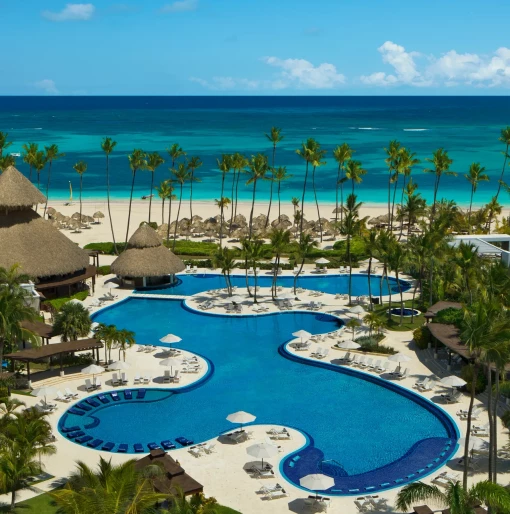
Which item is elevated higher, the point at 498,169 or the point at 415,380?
the point at 498,169

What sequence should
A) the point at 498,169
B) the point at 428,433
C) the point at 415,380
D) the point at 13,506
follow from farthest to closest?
the point at 498,169
the point at 415,380
the point at 428,433
the point at 13,506

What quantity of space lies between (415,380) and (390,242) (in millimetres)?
11452

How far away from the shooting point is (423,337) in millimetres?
41281

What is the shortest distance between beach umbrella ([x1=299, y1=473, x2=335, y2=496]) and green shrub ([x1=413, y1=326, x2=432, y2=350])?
1641 centimetres

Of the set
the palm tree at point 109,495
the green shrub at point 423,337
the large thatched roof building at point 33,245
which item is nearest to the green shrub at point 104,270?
the large thatched roof building at point 33,245

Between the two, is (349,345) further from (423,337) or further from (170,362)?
(170,362)

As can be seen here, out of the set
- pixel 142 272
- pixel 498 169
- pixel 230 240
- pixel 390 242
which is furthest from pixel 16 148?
pixel 390 242

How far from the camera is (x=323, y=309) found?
164ft

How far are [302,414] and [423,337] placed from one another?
10173mm

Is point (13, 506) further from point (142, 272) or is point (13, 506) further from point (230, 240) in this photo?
point (230, 240)

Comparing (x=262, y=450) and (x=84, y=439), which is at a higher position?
(x=262, y=450)

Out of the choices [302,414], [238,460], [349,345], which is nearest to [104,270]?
[349,345]

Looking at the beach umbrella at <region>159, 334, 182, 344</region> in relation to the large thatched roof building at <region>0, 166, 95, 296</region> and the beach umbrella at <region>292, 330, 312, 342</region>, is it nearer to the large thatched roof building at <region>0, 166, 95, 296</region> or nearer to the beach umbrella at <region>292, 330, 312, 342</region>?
the beach umbrella at <region>292, 330, 312, 342</region>

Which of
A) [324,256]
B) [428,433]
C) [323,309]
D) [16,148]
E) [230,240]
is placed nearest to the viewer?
[428,433]
